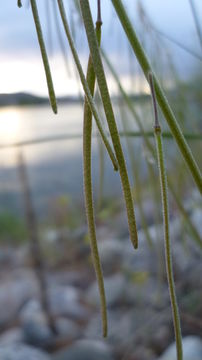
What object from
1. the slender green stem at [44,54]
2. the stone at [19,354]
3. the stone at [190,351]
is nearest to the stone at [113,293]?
the stone at [19,354]

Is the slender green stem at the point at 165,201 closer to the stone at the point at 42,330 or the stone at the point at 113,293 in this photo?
the stone at the point at 42,330

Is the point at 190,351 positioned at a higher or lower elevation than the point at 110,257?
higher

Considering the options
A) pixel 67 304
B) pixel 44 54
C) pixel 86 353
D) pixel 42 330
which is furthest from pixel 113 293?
pixel 44 54

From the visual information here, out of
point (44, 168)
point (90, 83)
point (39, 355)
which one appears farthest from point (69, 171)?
point (90, 83)

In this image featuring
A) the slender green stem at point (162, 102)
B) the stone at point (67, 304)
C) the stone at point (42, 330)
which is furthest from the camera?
the stone at point (67, 304)

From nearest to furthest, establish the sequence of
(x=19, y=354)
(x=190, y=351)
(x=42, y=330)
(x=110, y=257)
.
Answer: (x=190, y=351) < (x=19, y=354) < (x=42, y=330) < (x=110, y=257)

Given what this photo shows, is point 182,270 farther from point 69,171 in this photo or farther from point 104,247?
point 69,171

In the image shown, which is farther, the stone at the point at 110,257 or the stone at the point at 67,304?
the stone at the point at 110,257

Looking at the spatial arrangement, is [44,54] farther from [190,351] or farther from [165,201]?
[190,351]

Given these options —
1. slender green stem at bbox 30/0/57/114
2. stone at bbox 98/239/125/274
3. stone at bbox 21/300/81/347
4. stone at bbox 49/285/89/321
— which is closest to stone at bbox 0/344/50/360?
stone at bbox 21/300/81/347
